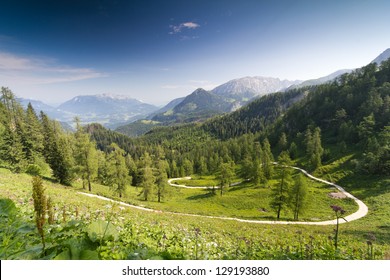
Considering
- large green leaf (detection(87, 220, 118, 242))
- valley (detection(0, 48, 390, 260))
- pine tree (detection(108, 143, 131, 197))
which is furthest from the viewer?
pine tree (detection(108, 143, 131, 197))

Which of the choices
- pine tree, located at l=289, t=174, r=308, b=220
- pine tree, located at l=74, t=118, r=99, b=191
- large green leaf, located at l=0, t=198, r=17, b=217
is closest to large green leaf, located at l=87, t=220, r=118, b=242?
large green leaf, located at l=0, t=198, r=17, b=217

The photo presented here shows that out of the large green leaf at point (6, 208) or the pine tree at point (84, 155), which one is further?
the pine tree at point (84, 155)

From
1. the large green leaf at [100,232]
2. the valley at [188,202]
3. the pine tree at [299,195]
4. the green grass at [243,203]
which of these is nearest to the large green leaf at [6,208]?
the valley at [188,202]

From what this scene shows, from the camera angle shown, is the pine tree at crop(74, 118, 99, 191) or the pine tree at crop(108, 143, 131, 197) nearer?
the pine tree at crop(74, 118, 99, 191)

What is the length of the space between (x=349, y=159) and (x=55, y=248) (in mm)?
93074

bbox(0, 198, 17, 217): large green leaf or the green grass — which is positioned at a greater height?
bbox(0, 198, 17, 217): large green leaf

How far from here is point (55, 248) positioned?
12.8ft

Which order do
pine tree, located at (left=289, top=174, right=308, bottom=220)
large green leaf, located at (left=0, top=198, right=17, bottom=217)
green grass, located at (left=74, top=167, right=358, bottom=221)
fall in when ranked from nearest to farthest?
large green leaf, located at (left=0, top=198, right=17, bottom=217), pine tree, located at (left=289, top=174, right=308, bottom=220), green grass, located at (left=74, top=167, right=358, bottom=221)

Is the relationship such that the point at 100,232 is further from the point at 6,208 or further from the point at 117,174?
the point at 117,174

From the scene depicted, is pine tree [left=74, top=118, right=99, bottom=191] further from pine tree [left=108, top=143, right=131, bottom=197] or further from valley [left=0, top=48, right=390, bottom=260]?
pine tree [left=108, top=143, right=131, bottom=197]

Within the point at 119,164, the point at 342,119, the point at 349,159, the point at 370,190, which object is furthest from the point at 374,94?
the point at 119,164

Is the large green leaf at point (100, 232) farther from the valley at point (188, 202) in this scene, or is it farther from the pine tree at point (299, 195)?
the pine tree at point (299, 195)
